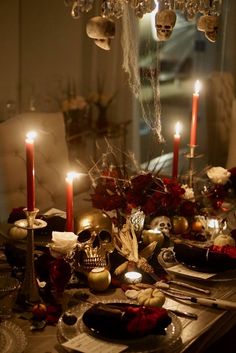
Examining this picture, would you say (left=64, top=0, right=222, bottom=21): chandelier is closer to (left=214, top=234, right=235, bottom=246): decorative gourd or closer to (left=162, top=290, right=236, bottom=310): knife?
(left=214, top=234, right=235, bottom=246): decorative gourd

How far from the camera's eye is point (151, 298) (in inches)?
55.6

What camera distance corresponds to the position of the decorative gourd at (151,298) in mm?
1405

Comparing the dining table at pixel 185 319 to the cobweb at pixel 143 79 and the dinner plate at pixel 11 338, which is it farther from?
the cobweb at pixel 143 79

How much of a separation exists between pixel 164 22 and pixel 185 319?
85cm

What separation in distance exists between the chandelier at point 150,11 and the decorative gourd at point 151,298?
27.0 inches

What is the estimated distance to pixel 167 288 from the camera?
1.56 m

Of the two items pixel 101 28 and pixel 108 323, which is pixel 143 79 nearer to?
pixel 101 28

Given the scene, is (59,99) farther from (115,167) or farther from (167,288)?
(167,288)

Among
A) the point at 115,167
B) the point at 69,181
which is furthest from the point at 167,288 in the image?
the point at 115,167

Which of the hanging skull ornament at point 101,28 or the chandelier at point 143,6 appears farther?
the chandelier at point 143,6

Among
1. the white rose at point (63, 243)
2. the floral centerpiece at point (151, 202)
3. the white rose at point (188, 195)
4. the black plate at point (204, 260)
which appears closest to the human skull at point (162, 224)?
the floral centerpiece at point (151, 202)

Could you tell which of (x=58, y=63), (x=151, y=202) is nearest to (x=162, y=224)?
(x=151, y=202)

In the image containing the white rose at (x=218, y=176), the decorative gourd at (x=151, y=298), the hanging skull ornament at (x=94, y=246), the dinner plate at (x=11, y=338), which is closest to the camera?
the dinner plate at (x=11, y=338)

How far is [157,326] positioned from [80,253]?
36cm
